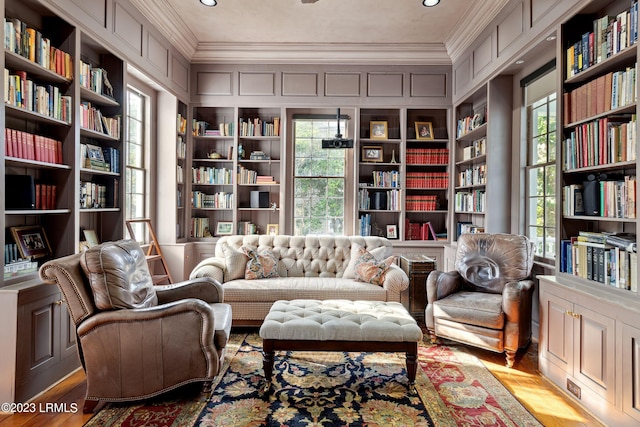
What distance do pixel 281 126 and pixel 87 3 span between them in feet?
8.66

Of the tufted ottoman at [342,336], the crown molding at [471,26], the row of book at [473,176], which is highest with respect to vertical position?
the crown molding at [471,26]

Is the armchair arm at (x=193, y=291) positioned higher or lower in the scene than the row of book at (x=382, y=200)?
lower

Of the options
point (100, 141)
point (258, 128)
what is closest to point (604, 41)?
point (258, 128)

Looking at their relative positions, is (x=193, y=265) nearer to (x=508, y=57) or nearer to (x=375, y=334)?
(x=375, y=334)

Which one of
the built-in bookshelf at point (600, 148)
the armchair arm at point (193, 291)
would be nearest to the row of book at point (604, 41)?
the built-in bookshelf at point (600, 148)

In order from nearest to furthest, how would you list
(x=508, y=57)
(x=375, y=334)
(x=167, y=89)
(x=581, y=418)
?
(x=581, y=418), (x=375, y=334), (x=508, y=57), (x=167, y=89)

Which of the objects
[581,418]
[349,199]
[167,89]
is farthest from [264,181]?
[581,418]

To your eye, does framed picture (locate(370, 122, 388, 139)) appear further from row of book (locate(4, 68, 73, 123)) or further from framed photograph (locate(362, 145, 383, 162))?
row of book (locate(4, 68, 73, 123))

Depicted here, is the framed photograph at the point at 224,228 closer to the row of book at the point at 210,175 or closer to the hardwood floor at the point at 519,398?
the row of book at the point at 210,175

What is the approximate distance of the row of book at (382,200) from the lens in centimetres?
545

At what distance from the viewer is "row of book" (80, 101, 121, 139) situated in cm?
333

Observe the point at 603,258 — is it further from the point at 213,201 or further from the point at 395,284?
the point at 213,201

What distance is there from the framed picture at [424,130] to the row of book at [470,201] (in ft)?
2.95

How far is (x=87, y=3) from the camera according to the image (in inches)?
125
